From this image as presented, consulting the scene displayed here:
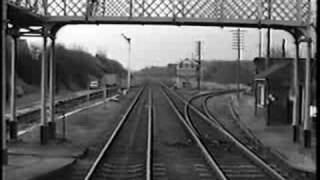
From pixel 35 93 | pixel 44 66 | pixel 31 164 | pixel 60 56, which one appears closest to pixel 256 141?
pixel 44 66

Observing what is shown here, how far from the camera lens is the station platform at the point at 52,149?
12883 millimetres

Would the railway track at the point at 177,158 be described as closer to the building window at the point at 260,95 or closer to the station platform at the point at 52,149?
the station platform at the point at 52,149

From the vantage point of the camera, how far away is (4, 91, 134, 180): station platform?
12.9 metres

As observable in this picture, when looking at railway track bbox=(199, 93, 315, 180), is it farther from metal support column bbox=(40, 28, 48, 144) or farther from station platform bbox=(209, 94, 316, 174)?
metal support column bbox=(40, 28, 48, 144)

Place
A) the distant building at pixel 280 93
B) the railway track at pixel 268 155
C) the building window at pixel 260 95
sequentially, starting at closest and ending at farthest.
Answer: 1. the railway track at pixel 268 155
2. the distant building at pixel 280 93
3. the building window at pixel 260 95

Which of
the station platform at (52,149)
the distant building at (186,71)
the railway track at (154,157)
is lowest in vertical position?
the railway track at (154,157)

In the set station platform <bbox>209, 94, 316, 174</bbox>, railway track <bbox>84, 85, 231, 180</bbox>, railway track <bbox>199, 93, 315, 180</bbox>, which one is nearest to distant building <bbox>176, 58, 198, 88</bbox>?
station platform <bbox>209, 94, 316, 174</bbox>

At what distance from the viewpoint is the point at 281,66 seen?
1104 inches

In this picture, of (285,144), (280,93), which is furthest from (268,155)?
(280,93)

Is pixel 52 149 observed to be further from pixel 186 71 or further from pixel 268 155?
pixel 186 71

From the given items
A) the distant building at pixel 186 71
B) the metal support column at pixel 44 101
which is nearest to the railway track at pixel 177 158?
the metal support column at pixel 44 101

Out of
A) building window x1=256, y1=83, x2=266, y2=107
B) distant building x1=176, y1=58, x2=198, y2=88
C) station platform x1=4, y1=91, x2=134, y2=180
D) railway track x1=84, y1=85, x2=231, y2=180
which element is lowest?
railway track x1=84, y1=85, x2=231, y2=180

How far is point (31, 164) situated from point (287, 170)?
248 inches

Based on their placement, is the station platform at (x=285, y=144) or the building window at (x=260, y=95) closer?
the station platform at (x=285, y=144)
